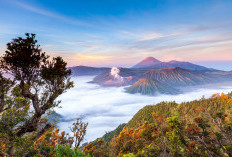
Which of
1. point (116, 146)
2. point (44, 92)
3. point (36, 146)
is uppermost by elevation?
point (44, 92)

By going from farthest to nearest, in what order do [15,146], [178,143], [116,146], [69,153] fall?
[116,146], [15,146], [178,143], [69,153]

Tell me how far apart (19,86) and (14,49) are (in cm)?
271

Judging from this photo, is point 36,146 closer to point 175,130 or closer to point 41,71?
point 41,71

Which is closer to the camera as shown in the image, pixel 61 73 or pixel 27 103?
pixel 27 103

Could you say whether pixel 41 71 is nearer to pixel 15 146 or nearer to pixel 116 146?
pixel 15 146

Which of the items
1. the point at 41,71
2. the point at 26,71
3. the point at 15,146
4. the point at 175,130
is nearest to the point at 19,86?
the point at 26,71

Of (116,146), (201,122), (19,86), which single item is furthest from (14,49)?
(116,146)

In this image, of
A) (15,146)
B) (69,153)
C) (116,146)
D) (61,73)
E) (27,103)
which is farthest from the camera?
(116,146)

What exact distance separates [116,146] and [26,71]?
43.8ft

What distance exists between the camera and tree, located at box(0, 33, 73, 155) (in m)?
7.82

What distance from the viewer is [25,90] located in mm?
9211

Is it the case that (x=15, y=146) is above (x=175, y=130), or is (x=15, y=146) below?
below

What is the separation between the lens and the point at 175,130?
7.49 metres

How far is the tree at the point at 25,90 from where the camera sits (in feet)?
25.7
